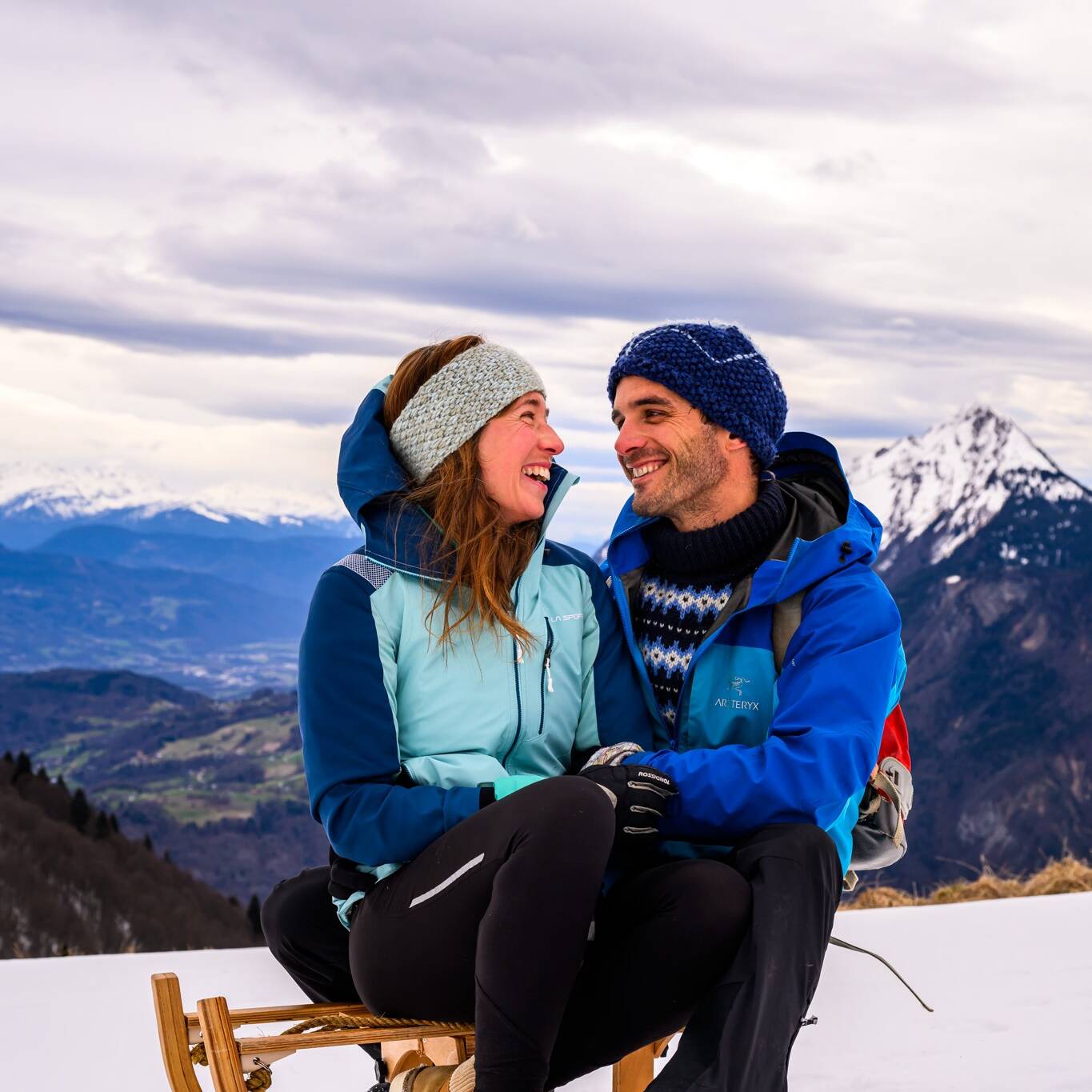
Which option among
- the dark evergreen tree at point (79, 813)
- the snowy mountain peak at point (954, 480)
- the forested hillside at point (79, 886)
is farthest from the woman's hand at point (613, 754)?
the snowy mountain peak at point (954, 480)

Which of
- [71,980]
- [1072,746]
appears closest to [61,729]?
[1072,746]

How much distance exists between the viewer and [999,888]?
5918 mm

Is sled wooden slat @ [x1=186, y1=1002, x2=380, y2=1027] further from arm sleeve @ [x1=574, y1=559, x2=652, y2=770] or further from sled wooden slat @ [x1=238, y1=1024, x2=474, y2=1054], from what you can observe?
arm sleeve @ [x1=574, y1=559, x2=652, y2=770]

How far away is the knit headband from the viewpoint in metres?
2.28

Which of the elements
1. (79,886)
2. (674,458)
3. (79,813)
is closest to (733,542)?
(674,458)

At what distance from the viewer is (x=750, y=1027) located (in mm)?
1866

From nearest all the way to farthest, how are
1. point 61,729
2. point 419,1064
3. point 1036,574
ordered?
point 419,1064 → point 1036,574 → point 61,729

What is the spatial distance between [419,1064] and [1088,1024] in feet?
7.42

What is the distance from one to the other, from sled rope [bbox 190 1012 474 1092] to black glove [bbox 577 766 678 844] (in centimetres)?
40

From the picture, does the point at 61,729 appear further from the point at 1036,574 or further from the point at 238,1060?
the point at 238,1060

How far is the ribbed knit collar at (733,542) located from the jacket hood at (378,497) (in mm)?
556

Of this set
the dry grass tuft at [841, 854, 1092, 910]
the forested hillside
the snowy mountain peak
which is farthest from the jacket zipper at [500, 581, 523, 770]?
the snowy mountain peak

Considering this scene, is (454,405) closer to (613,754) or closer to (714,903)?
(613,754)

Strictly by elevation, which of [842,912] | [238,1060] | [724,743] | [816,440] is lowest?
[842,912]
